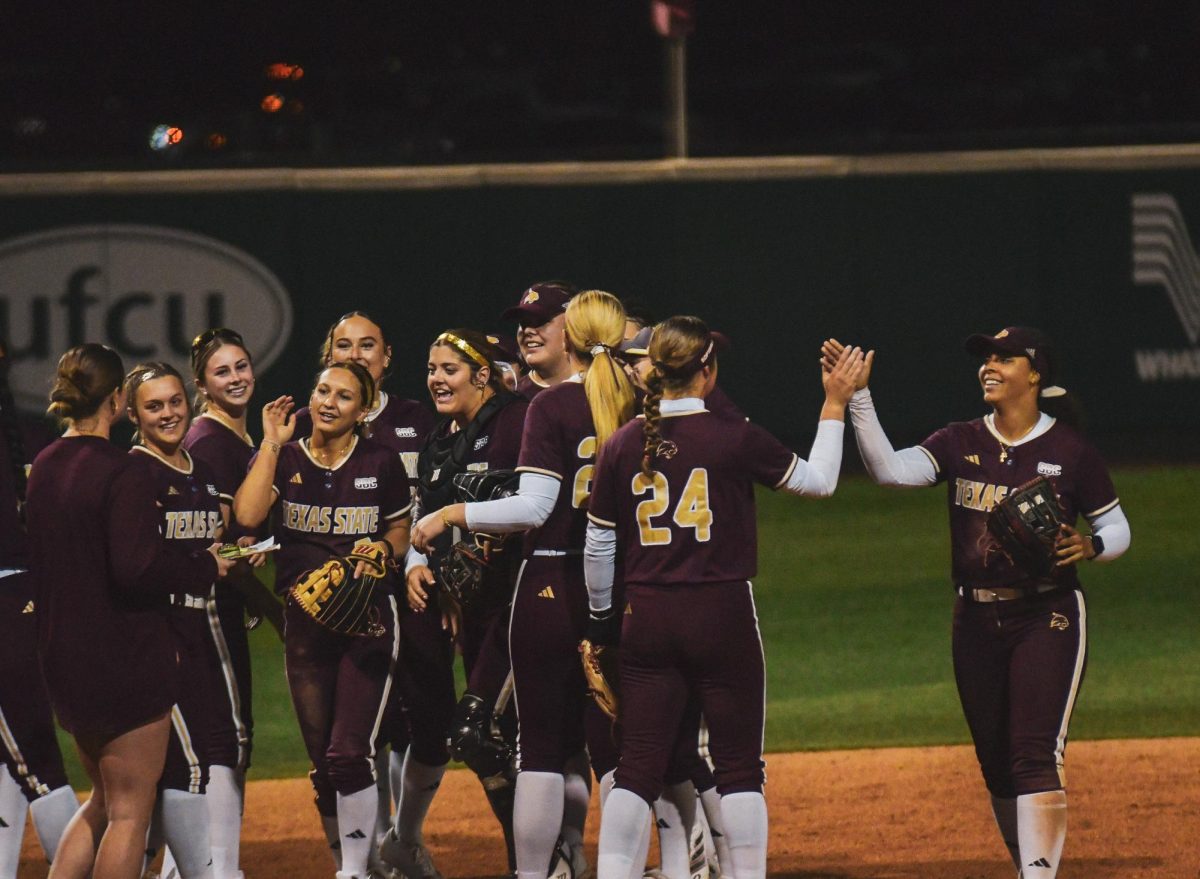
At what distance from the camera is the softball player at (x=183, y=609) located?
4.97 meters

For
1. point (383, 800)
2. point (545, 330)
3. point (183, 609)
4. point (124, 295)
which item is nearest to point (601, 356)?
point (545, 330)

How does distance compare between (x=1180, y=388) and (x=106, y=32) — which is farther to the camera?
(x=106, y=32)

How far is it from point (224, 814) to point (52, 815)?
569 mm

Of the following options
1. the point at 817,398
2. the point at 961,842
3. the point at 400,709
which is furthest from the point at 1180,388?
the point at 400,709

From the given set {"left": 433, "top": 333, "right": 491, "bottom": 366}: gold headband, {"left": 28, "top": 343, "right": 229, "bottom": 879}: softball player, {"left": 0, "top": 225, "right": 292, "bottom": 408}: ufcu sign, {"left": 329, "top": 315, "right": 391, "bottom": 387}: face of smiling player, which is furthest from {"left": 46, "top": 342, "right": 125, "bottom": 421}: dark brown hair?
{"left": 0, "top": 225, "right": 292, "bottom": 408}: ufcu sign

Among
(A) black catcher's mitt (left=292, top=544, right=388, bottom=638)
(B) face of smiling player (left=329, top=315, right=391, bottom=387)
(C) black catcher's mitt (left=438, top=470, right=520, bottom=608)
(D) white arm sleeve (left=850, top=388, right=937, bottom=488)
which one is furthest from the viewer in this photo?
(B) face of smiling player (left=329, top=315, right=391, bottom=387)

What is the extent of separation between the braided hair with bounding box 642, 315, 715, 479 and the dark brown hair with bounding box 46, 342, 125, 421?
1378 mm

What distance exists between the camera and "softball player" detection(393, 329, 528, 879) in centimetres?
554

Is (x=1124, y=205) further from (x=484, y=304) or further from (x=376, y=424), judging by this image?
(x=376, y=424)

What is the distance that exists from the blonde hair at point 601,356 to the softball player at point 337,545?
2.72 ft

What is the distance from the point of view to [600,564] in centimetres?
496

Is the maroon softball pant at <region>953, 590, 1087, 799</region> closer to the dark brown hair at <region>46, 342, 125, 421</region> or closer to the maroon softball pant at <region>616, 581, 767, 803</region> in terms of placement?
the maroon softball pant at <region>616, 581, 767, 803</region>

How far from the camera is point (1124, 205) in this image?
14383 millimetres

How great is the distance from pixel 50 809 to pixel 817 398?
957 cm
